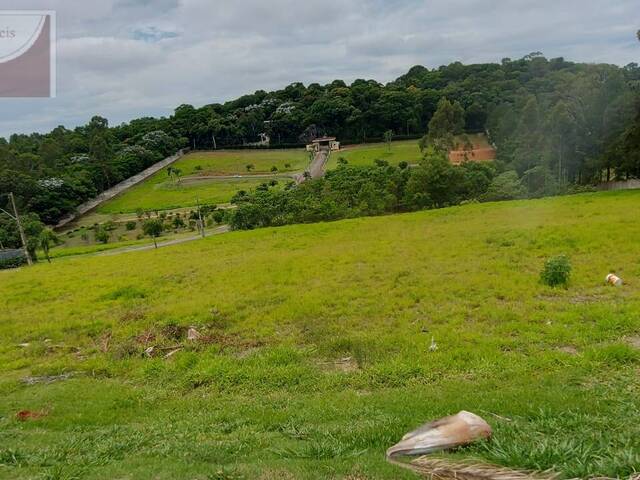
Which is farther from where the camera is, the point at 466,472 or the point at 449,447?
the point at 449,447

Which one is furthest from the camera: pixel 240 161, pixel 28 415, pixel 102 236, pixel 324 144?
pixel 324 144

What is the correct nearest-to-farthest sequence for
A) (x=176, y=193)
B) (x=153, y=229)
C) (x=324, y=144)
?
(x=153, y=229)
(x=176, y=193)
(x=324, y=144)

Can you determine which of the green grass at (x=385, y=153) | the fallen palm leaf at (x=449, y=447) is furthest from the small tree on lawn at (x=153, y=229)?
the fallen palm leaf at (x=449, y=447)

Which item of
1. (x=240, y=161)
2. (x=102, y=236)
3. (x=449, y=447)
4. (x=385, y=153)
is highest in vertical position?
(x=240, y=161)

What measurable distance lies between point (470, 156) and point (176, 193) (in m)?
42.6

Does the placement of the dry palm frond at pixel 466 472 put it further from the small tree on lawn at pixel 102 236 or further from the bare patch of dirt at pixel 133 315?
the small tree on lawn at pixel 102 236

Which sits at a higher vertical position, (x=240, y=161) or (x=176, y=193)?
(x=240, y=161)

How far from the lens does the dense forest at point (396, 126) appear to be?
124 feet

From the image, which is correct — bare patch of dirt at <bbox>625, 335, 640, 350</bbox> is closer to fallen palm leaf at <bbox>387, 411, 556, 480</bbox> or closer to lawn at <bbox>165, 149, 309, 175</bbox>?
fallen palm leaf at <bbox>387, 411, 556, 480</bbox>

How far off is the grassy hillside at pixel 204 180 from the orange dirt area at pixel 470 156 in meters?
25.8

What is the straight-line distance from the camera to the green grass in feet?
247

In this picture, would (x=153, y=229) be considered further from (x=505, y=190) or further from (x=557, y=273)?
(x=557, y=273)

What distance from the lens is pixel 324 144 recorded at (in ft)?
311

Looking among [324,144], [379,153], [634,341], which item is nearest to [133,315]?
[634,341]
